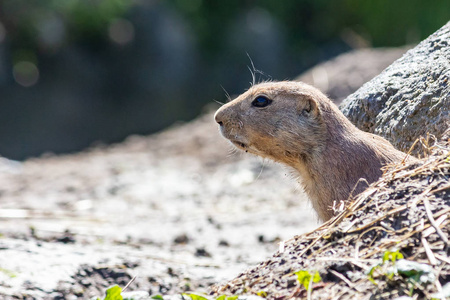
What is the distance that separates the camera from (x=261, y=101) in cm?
499

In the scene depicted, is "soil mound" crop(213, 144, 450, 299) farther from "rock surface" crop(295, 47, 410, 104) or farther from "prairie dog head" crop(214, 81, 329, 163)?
"rock surface" crop(295, 47, 410, 104)

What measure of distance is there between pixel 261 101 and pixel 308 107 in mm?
355

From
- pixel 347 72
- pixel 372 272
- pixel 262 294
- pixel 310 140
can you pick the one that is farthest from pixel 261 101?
pixel 347 72

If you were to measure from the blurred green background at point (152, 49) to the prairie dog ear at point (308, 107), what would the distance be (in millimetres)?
9569

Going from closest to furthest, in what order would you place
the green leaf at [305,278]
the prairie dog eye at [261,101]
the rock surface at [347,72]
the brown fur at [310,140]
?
1. the green leaf at [305,278]
2. the brown fur at [310,140]
3. the prairie dog eye at [261,101]
4. the rock surface at [347,72]

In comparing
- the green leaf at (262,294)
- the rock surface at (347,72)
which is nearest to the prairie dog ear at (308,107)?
the green leaf at (262,294)

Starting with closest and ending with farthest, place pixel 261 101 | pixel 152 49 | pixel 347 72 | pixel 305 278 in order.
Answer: pixel 305 278 → pixel 261 101 → pixel 347 72 → pixel 152 49

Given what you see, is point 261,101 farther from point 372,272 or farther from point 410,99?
point 372,272

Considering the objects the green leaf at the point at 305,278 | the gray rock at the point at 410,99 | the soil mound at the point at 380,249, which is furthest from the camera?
the gray rock at the point at 410,99

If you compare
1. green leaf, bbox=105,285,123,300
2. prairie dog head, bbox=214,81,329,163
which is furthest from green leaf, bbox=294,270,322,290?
prairie dog head, bbox=214,81,329,163

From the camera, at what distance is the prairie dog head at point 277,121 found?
15.6 ft

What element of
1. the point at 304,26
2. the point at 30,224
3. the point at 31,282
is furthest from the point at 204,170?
the point at 304,26

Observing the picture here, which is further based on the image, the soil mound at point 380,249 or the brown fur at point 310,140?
the brown fur at point 310,140

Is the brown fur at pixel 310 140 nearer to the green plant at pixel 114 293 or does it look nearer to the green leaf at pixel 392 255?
the green leaf at pixel 392 255
